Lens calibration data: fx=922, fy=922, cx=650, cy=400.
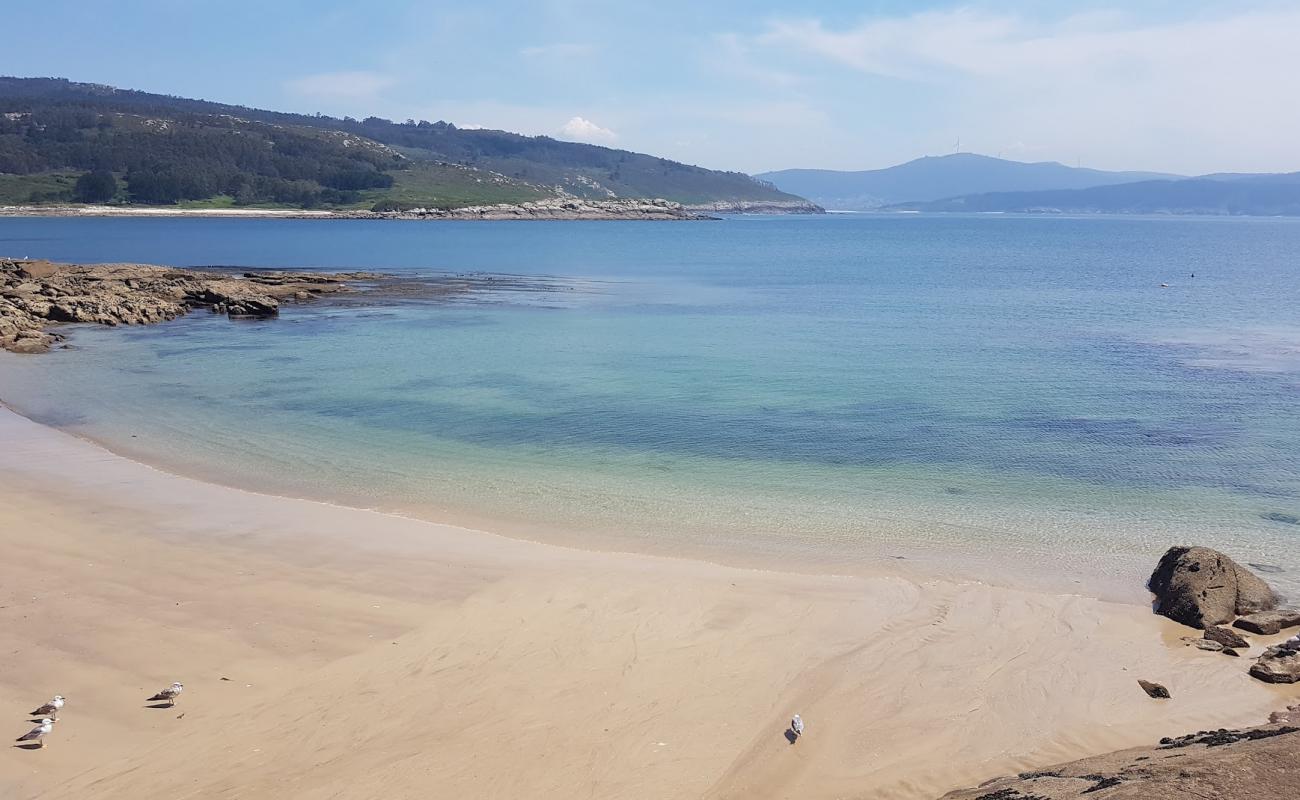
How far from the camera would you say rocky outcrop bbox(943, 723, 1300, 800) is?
6.77 m

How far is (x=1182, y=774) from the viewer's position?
23.3ft

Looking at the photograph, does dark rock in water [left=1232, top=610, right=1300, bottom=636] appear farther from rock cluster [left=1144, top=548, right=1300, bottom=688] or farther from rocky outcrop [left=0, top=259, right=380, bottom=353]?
rocky outcrop [left=0, top=259, right=380, bottom=353]

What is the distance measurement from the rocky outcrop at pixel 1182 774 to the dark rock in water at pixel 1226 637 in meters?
3.45

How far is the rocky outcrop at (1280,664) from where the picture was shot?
Result: 1097 centimetres

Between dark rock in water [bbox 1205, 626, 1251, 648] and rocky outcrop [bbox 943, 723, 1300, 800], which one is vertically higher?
rocky outcrop [bbox 943, 723, 1300, 800]

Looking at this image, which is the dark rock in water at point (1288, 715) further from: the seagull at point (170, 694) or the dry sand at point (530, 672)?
the seagull at point (170, 694)

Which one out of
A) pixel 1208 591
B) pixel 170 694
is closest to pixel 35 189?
pixel 170 694

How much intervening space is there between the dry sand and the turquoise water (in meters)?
2.39

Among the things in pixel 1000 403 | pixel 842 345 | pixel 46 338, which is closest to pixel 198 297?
pixel 46 338

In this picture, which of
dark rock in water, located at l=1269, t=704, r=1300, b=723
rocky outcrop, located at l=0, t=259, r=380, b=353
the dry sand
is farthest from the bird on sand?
rocky outcrop, located at l=0, t=259, r=380, b=353

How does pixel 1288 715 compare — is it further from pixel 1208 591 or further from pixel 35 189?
pixel 35 189

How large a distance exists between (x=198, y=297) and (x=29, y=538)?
37657mm

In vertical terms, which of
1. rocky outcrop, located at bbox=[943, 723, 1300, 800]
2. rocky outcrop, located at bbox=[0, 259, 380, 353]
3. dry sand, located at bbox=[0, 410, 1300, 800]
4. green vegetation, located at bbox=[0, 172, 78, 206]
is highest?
green vegetation, located at bbox=[0, 172, 78, 206]

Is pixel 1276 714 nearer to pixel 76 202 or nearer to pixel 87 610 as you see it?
pixel 87 610
